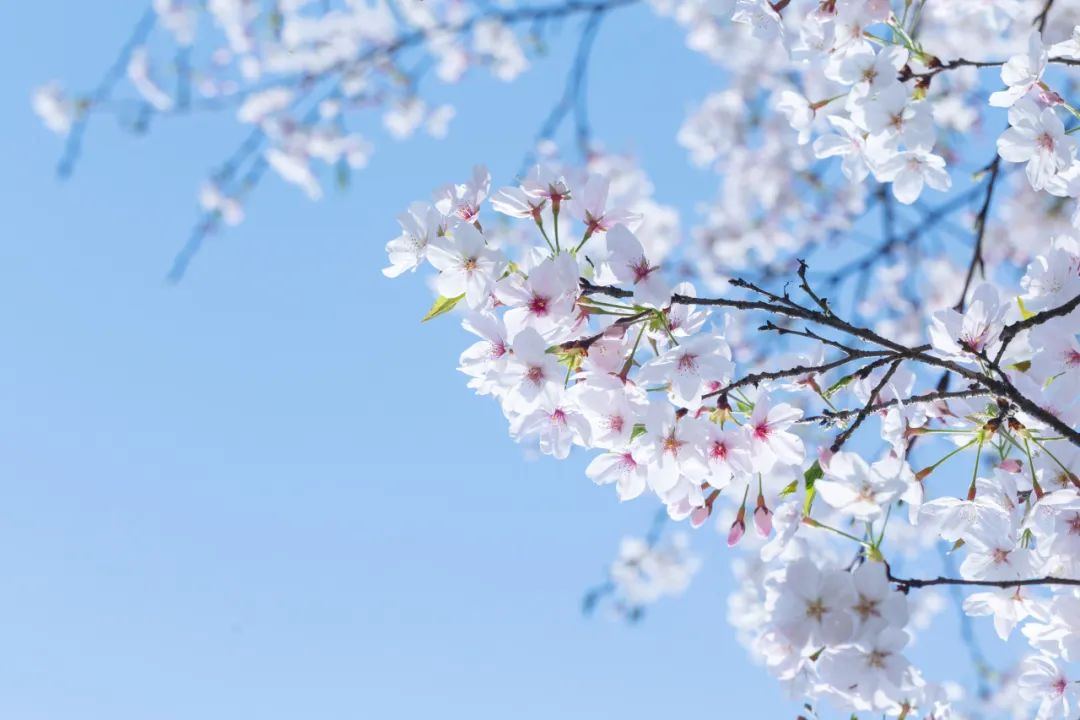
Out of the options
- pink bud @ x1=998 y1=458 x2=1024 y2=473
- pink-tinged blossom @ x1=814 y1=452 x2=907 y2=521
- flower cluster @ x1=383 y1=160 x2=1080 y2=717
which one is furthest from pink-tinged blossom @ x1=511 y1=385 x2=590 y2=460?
pink bud @ x1=998 y1=458 x2=1024 y2=473

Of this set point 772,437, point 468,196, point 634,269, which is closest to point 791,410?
point 772,437

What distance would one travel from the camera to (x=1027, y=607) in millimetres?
1734

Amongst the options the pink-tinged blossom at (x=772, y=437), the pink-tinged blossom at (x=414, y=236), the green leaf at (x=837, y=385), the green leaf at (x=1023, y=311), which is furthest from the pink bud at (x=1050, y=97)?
the pink-tinged blossom at (x=414, y=236)

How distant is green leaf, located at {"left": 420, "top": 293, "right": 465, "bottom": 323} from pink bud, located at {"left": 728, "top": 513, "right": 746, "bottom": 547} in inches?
27.4

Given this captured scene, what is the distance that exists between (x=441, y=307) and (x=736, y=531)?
0.73 metres

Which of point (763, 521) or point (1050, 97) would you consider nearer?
point (763, 521)

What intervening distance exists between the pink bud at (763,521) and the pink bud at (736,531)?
6cm

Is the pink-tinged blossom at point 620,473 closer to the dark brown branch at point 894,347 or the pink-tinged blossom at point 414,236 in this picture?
the dark brown branch at point 894,347

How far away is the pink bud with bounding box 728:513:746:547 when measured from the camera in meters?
1.76

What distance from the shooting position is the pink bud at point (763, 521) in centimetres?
169

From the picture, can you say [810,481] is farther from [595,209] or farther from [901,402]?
[595,209]

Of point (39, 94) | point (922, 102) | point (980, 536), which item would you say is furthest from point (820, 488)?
point (39, 94)

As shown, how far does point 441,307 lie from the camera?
5.57 feet

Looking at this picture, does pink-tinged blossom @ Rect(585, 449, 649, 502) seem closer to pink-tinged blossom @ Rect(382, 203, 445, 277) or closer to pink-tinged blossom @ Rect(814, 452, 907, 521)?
pink-tinged blossom @ Rect(814, 452, 907, 521)
